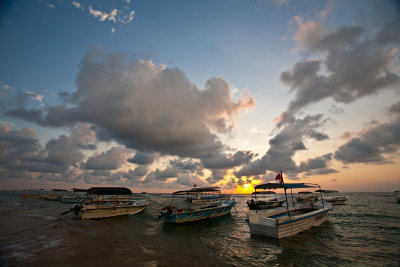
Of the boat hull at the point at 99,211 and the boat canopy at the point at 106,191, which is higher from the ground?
the boat canopy at the point at 106,191

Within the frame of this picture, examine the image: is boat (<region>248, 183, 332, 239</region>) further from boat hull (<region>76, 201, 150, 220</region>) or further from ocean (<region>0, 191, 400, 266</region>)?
boat hull (<region>76, 201, 150, 220</region>)

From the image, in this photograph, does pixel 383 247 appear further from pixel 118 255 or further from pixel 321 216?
pixel 118 255

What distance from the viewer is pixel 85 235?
41.0 ft

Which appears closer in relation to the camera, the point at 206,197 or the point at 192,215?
the point at 192,215

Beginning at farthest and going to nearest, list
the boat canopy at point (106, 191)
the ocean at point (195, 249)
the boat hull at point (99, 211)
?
1. the boat hull at point (99, 211)
2. the boat canopy at point (106, 191)
3. the ocean at point (195, 249)

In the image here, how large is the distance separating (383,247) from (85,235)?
19398mm

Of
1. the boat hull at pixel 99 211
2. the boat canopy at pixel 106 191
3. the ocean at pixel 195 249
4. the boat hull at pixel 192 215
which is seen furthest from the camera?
the boat hull at pixel 99 211

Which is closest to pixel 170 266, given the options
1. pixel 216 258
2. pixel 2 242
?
pixel 216 258

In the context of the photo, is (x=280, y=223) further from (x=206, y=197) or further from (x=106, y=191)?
(x=206, y=197)

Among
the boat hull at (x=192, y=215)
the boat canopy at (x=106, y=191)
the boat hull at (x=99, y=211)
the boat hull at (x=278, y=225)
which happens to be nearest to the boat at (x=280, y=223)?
the boat hull at (x=278, y=225)

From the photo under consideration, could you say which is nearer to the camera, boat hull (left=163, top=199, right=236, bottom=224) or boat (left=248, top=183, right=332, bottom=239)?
boat (left=248, top=183, right=332, bottom=239)

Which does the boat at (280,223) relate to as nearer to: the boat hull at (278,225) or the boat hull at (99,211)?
the boat hull at (278,225)

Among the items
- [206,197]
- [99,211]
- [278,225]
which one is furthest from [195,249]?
[206,197]

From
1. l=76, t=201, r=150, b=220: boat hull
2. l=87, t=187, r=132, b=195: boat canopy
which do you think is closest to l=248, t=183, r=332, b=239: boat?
l=87, t=187, r=132, b=195: boat canopy
